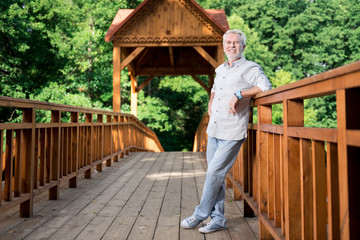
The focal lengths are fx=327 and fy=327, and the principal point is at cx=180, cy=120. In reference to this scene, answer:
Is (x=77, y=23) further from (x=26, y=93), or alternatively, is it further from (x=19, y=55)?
(x=26, y=93)

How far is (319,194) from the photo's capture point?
5.20 ft

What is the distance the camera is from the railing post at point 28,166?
327 cm

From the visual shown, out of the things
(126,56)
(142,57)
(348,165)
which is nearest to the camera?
(348,165)

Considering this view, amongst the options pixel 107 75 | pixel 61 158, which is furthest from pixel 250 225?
pixel 107 75

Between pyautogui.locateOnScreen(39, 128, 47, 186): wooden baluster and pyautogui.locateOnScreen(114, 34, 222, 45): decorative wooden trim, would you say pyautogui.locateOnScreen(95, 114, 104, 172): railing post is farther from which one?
pyautogui.locateOnScreen(114, 34, 222, 45): decorative wooden trim

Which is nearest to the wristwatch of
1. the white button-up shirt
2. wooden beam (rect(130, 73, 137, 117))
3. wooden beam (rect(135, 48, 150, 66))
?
the white button-up shirt

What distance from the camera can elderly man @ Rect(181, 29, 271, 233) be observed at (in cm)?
276

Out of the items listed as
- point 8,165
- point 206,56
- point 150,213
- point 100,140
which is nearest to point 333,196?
point 150,213

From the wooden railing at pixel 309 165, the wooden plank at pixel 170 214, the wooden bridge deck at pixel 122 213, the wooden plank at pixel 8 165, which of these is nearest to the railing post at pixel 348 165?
the wooden railing at pixel 309 165

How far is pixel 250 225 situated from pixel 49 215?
2031 millimetres

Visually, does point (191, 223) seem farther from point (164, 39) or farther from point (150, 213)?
point (164, 39)

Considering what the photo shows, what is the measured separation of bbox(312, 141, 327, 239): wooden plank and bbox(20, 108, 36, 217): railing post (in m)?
2.76

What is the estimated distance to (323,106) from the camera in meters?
27.1

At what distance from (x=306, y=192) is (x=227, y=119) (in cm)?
116
